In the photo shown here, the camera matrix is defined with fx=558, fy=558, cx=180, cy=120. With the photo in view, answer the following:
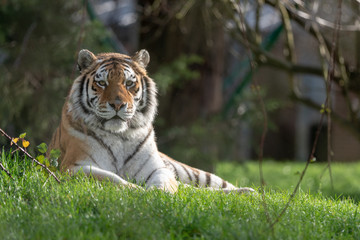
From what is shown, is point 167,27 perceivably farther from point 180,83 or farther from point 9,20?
point 9,20

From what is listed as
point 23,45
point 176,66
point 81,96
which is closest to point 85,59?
point 81,96

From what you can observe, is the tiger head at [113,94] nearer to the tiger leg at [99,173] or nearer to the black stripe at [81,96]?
the black stripe at [81,96]

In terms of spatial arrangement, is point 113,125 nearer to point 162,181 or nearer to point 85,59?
point 162,181

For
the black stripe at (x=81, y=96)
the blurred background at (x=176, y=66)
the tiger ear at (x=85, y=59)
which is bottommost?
the blurred background at (x=176, y=66)

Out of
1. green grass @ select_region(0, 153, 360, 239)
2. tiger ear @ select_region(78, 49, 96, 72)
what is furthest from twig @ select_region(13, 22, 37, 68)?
green grass @ select_region(0, 153, 360, 239)

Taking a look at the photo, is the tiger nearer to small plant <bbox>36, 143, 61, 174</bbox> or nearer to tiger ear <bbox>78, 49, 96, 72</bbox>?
tiger ear <bbox>78, 49, 96, 72</bbox>

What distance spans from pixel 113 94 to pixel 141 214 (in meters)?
1.32

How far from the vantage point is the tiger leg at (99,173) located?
4.36 m

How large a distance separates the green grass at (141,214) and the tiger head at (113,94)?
1.92 ft

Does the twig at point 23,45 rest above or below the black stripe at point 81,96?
below

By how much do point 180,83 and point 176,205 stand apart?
5.91m

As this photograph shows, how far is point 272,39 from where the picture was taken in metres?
9.89

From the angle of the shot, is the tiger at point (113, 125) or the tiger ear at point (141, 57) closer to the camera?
the tiger at point (113, 125)

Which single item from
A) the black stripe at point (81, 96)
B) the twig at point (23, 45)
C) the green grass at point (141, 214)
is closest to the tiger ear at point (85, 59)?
the black stripe at point (81, 96)
